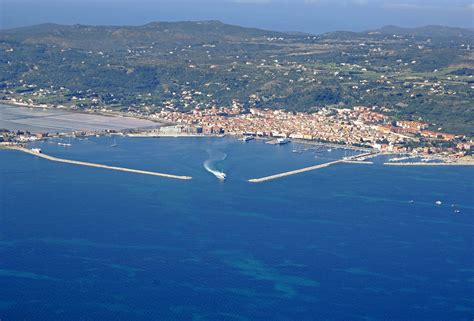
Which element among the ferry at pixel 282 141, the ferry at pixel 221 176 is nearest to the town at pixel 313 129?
the ferry at pixel 282 141

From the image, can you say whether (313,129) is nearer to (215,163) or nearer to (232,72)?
(215,163)

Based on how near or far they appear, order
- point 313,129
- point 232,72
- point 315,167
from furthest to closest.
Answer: point 232,72 < point 313,129 < point 315,167

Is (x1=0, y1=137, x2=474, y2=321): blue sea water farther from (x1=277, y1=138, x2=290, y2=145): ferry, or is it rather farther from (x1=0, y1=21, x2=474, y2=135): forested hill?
(x1=0, y1=21, x2=474, y2=135): forested hill

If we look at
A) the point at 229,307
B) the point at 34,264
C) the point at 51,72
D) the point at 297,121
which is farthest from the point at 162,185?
the point at 51,72

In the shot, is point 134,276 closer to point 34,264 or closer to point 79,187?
point 34,264

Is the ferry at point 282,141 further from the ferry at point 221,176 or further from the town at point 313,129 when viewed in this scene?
the ferry at point 221,176

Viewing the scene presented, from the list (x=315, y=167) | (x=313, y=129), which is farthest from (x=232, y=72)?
(x=315, y=167)
